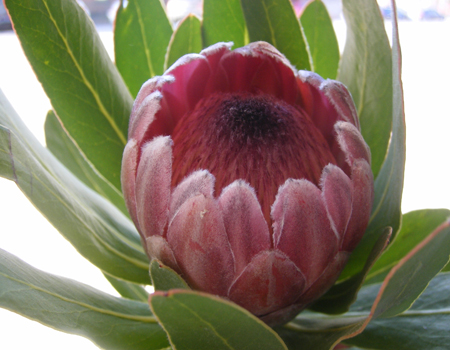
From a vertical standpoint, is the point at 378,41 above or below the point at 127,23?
below

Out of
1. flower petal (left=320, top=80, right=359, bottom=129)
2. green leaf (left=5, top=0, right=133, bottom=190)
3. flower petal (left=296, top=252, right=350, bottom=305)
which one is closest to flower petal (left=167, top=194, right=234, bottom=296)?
flower petal (left=296, top=252, right=350, bottom=305)

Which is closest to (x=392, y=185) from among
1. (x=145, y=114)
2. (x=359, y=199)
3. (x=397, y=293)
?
(x=359, y=199)

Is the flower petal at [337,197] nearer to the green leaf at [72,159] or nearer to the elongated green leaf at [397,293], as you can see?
the elongated green leaf at [397,293]

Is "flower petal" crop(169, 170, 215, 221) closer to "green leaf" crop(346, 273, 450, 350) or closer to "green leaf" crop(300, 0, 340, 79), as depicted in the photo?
"green leaf" crop(346, 273, 450, 350)

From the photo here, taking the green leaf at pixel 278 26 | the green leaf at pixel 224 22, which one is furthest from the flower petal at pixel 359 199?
the green leaf at pixel 224 22

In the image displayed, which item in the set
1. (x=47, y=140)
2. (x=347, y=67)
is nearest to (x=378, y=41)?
(x=347, y=67)

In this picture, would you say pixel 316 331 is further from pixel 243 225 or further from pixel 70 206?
pixel 70 206

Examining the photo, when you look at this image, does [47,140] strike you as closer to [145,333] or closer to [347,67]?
[145,333]
